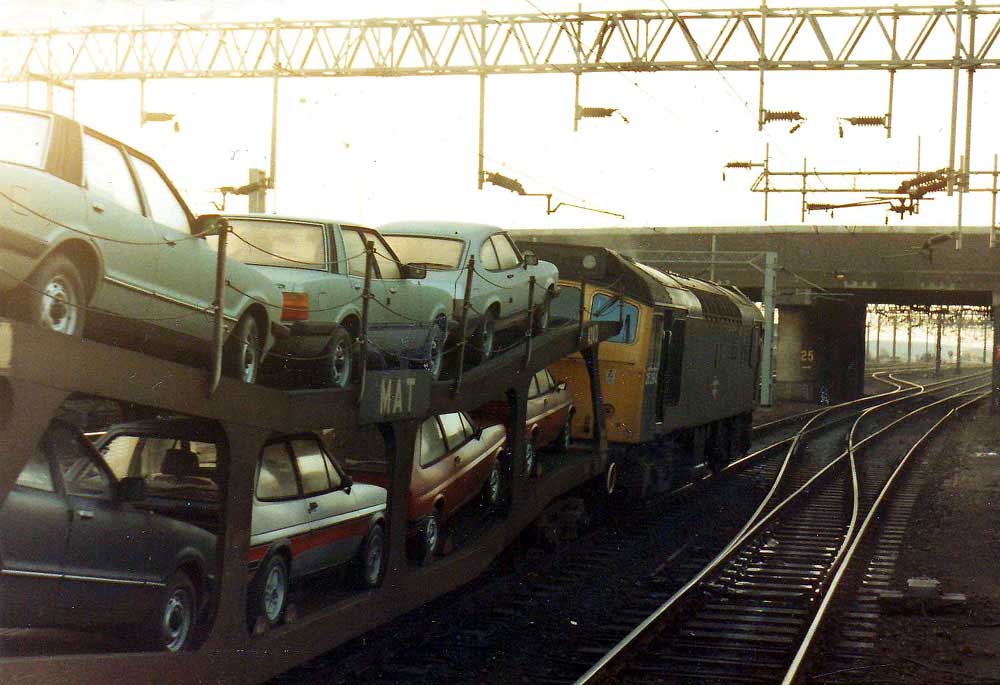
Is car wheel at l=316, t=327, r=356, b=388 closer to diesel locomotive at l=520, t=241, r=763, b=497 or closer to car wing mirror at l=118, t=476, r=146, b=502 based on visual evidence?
car wing mirror at l=118, t=476, r=146, b=502

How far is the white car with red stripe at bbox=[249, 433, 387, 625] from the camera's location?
8547 millimetres

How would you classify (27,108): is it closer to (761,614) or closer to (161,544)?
(161,544)

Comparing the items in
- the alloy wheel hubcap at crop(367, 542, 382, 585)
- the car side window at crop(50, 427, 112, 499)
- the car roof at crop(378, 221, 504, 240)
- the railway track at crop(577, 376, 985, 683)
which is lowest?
the railway track at crop(577, 376, 985, 683)

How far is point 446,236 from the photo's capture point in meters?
14.2

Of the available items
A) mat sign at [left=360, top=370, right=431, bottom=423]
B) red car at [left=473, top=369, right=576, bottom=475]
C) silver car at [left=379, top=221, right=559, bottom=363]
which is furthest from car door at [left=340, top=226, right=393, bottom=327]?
red car at [left=473, top=369, right=576, bottom=475]

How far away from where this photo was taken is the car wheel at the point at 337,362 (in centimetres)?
955

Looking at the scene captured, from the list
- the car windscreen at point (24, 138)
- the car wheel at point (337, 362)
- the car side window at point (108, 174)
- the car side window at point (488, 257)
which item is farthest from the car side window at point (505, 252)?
the car windscreen at point (24, 138)

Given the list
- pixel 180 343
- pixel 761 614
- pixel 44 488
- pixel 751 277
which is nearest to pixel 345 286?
pixel 180 343

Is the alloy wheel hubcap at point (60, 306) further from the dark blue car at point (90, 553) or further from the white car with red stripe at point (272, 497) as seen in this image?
the white car with red stripe at point (272, 497)

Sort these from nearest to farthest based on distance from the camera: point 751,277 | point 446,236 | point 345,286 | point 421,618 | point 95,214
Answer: point 95,214
point 345,286
point 421,618
point 446,236
point 751,277

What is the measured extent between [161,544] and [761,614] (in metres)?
7.65

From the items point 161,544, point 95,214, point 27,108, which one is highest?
point 27,108

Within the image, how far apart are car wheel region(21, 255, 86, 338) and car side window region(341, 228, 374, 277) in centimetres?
408

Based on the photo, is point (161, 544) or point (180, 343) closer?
point (161, 544)
